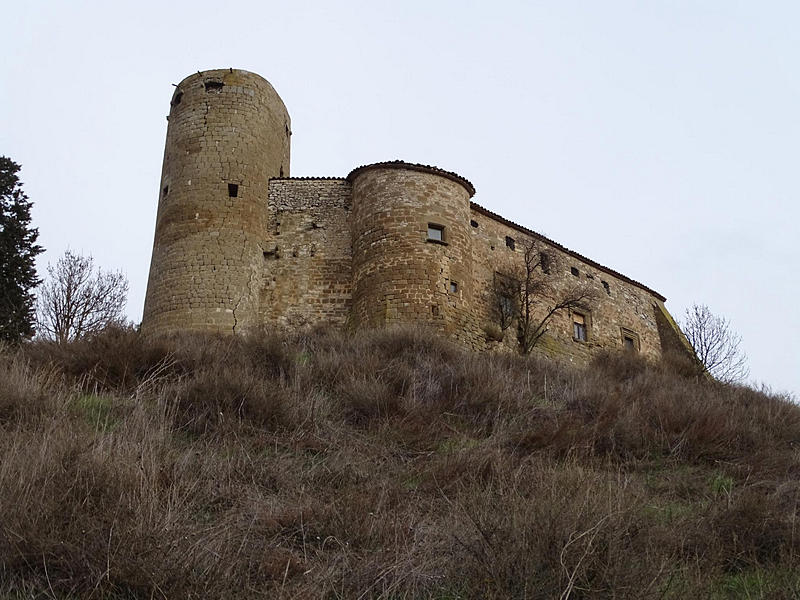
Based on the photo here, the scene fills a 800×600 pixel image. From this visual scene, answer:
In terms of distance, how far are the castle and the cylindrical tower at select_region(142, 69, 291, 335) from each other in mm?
31

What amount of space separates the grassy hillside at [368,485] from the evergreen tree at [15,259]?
7.44 metres

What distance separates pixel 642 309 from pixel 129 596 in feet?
79.2

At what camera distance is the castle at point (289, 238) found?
55.2 ft

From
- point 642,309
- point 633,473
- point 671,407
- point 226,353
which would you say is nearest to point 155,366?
point 226,353

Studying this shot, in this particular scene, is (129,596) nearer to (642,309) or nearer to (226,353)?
(226,353)

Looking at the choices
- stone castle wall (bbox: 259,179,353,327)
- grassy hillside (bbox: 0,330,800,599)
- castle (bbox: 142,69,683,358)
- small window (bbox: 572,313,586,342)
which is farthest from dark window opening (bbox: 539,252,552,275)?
grassy hillside (bbox: 0,330,800,599)

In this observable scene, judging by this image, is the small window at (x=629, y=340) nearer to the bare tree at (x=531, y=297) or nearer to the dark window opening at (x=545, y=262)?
the bare tree at (x=531, y=297)

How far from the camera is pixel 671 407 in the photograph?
8.45 meters

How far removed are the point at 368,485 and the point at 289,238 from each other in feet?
44.6

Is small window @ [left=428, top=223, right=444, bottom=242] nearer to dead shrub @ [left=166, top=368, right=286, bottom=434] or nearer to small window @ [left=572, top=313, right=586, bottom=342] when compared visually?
small window @ [left=572, top=313, right=586, bottom=342]

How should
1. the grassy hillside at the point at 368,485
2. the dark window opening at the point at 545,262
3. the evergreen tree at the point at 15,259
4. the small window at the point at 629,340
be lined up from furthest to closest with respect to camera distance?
the small window at the point at 629,340, the dark window opening at the point at 545,262, the evergreen tree at the point at 15,259, the grassy hillside at the point at 368,485

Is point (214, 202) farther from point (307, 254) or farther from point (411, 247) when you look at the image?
point (411, 247)

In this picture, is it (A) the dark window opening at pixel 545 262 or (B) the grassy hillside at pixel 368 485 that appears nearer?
(B) the grassy hillside at pixel 368 485

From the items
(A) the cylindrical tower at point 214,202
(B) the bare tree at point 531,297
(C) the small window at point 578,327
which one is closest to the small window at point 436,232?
(B) the bare tree at point 531,297
